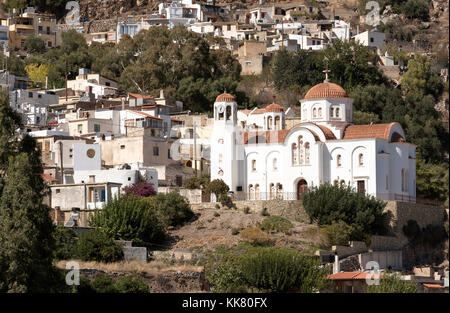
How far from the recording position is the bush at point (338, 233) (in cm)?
5588

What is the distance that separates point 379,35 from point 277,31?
32.0 feet

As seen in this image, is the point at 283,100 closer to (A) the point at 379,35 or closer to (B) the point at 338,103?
(A) the point at 379,35

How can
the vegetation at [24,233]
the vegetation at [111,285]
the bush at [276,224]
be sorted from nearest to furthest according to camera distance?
the vegetation at [24,233]
the vegetation at [111,285]
the bush at [276,224]

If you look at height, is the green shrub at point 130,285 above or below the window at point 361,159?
below

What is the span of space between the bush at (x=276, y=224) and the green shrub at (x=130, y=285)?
578 inches

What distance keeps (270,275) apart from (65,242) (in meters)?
9.56

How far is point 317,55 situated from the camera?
91938 millimetres

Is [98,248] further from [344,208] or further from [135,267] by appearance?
[344,208]

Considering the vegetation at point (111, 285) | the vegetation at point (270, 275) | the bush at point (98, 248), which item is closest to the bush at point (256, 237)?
the vegetation at point (270, 275)

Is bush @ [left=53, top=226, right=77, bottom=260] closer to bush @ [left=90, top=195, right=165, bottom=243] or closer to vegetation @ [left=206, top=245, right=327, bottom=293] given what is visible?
bush @ [left=90, top=195, right=165, bottom=243]

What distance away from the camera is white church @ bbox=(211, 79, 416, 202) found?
6081 centimetres

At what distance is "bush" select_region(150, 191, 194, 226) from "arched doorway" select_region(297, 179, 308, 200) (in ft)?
18.5

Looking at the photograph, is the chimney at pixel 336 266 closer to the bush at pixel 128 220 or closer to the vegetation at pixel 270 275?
the vegetation at pixel 270 275

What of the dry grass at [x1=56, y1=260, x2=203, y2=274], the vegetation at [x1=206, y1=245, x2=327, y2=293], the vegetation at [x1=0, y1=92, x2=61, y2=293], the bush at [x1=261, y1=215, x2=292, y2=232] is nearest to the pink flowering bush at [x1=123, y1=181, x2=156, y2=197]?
the bush at [x1=261, y1=215, x2=292, y2=232]
